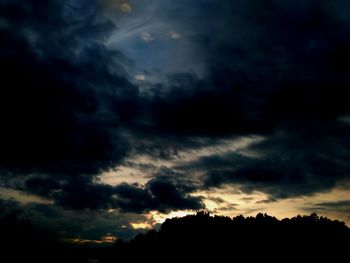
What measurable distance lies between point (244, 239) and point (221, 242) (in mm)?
11368

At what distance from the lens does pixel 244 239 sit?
146500 mm

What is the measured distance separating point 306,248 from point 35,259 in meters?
94.3

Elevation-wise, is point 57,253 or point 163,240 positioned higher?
point 163,240

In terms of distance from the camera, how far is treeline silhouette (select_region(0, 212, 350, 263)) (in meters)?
113

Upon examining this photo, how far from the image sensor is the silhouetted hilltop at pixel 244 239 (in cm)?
12374

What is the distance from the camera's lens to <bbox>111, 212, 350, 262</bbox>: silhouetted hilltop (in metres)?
124

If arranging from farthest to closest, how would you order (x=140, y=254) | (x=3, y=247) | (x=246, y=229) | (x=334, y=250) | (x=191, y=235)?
(x=140, y=254) < (x=191, y=235) < (x=246, y=229) < (x=334, y=250) < (x=3, y=247)

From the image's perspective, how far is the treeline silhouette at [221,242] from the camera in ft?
372

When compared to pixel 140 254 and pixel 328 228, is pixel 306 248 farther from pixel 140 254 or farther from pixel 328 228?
pixel 140 254

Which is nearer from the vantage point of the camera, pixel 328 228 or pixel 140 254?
pixel 328 228

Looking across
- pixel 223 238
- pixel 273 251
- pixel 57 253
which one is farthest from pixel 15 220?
pixel 273 251

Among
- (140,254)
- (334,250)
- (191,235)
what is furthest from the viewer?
(140,254)

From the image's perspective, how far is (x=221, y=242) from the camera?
499ft

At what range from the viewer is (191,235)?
168 meters
